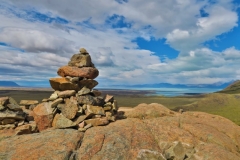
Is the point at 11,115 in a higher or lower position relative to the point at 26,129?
higher

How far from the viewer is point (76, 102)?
2642cm

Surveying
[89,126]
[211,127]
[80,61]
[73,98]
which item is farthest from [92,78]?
[211,127]

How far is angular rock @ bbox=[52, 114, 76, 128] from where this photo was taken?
23583mm

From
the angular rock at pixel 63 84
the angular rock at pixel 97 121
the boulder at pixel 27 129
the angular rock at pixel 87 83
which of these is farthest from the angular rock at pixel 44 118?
the angular rock at pixel 87 83

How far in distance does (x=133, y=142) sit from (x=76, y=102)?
375 inches

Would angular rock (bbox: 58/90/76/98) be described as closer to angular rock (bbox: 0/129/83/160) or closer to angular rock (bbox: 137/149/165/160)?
angular rock (bbox: 0/129/83/160)

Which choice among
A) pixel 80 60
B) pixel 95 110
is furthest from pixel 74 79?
pixel 95 110

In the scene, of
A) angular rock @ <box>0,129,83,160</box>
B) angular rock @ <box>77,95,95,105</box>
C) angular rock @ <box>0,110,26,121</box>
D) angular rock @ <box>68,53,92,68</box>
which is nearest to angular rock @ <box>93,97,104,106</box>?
angular rock @ <box>77,95,95,105</box>

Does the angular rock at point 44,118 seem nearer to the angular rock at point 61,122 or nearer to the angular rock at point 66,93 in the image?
the angular rock at point 61,122

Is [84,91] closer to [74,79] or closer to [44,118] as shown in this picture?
[74,79]

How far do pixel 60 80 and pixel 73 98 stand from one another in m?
3.84

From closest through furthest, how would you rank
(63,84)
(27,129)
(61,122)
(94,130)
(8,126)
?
(94,130) → (61,122) → (27,129) → (8,126) → (63,84)

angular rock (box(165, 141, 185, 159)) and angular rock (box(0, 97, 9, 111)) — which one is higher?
angular rock (box(0, 97, 9, 111))

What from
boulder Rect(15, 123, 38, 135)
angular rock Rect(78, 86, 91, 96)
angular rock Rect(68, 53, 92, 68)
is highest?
angular rock Rect(68, 53, 92, 68)
